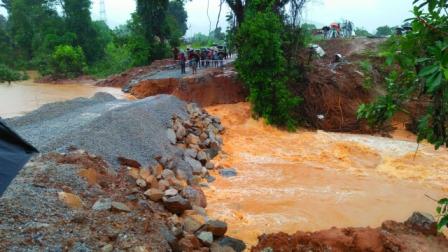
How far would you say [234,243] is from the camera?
6414 mm

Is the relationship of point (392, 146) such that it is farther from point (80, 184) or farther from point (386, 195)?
point (80, 184)

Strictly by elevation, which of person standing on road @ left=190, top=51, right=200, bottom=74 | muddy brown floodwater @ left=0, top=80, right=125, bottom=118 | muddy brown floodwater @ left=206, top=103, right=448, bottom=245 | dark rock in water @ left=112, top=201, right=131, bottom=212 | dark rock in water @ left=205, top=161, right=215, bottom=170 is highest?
person standing on road @ left=190, top=51, right=200, bottom=74

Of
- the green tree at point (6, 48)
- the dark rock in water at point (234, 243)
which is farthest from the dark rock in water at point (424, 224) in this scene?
the green tree at point (6, 48)

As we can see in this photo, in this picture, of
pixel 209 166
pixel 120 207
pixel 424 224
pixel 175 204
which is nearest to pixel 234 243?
pixel 175 204

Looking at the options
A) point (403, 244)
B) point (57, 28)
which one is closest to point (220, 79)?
point (403, 244)

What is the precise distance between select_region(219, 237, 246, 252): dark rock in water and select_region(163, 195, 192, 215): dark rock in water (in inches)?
45.0

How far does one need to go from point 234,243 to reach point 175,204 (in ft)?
4.51

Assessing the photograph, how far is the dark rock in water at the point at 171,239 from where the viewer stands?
5719 millimetres

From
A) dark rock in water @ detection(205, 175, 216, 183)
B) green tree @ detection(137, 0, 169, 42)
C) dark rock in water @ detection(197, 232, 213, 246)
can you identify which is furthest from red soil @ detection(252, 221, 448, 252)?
green tree @ detection(137, 0, 169, 42)

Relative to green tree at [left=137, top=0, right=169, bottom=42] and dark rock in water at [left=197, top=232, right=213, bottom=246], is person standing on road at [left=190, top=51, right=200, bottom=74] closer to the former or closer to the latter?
green tree at [left=137, top=0, right=169, bottom=42]

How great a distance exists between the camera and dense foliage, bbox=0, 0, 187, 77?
2703 cm

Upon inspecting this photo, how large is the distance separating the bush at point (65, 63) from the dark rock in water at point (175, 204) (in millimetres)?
26831

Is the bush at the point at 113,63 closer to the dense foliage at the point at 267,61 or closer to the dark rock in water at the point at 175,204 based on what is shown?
the dense foliage at the point at 267,61

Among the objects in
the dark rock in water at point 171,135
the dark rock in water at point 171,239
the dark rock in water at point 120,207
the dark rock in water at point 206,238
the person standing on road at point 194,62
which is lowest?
the dark rock in water at point 206,238
